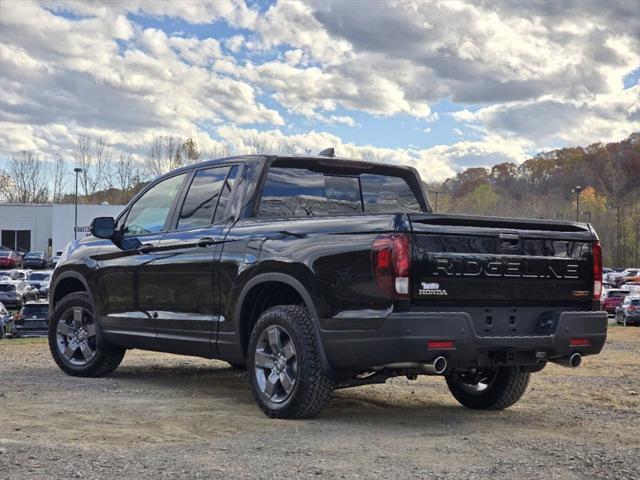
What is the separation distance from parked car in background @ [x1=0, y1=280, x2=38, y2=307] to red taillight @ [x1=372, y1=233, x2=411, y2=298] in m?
38.8

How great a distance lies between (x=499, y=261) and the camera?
6.36 m

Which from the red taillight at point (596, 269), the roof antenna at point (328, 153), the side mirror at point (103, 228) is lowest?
the red taillight at point (596, 269)

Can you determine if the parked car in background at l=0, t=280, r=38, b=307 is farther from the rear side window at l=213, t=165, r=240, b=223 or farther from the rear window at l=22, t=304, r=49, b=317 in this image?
the rear side window at l=213, t=165, r=240, b=223

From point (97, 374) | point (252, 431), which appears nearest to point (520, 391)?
point (252, 431)

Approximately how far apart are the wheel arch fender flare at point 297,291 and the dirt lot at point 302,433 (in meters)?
0.47

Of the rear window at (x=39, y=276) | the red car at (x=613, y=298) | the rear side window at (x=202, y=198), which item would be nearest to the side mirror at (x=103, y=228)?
the rear side window at (x=202, y=198)

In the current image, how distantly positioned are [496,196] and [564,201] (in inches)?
324

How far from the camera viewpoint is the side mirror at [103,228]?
336 inches

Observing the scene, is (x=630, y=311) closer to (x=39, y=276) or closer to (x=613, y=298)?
(x=613, y=298)

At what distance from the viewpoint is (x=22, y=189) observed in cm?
11425

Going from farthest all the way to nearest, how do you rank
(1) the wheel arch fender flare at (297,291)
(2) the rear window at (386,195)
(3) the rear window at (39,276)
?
1. (3) the rear window at (39,276)
2. (2) the rear window at (386,195)
3. (1) the wheel arch fender flare at (297,291)

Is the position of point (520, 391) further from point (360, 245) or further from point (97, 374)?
point (97, 374)

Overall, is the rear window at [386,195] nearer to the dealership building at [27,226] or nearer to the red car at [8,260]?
the red car at [8,260]

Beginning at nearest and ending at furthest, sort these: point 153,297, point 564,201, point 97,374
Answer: point 153,297 < point 97,374 < point 564,201
